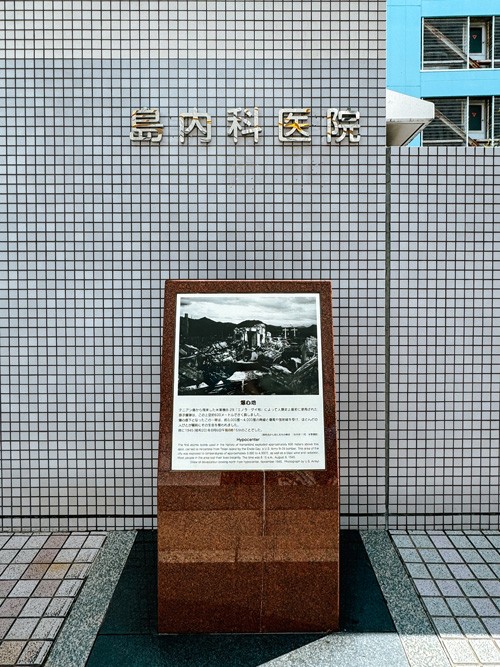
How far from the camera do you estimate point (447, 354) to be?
14.5 ft

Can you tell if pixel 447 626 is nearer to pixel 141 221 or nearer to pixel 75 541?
pixel 75 541

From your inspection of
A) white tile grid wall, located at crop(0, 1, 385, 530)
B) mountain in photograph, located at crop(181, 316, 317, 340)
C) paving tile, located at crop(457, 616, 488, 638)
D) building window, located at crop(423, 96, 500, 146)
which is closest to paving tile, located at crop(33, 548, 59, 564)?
white tile grid wall, located at crop(0, 1, 385, 530)

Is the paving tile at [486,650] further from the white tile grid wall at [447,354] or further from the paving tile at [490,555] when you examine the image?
the white tile grid wall at [447,354]

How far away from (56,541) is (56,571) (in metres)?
0.52

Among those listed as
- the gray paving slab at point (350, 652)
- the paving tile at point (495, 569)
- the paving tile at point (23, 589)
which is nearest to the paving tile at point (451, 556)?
the paving tile at point (495, 569)

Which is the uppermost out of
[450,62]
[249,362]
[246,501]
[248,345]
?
[450,62]

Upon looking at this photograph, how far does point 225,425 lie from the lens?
3203 millimetres

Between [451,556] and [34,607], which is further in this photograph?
[451,556]

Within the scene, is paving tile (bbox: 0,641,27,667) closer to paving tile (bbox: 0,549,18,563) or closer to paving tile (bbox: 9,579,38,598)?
paving tile (bbox: 9,579,38,598)

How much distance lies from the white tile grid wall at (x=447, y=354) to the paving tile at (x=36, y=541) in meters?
3.02

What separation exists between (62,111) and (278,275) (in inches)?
92.2

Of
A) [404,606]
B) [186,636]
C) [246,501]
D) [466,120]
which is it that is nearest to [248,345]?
[246,501]

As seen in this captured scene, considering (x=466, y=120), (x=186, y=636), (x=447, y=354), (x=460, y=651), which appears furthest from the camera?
(x=466, y=120)

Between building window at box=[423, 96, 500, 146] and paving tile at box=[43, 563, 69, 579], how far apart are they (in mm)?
17644
